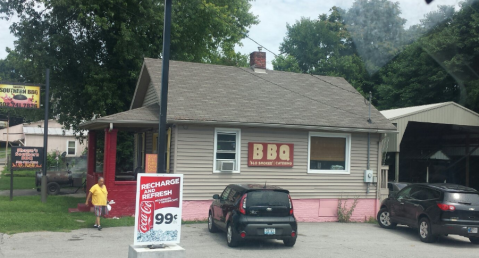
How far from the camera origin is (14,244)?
11328 millimetres

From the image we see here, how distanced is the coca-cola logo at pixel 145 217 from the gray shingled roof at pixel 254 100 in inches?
283

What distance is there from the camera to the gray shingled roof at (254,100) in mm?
16156

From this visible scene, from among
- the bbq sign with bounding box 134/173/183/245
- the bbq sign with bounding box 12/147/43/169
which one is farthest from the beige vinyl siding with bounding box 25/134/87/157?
the bbq sign with bounding box 134/173/183/245

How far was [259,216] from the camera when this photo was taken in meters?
11.5

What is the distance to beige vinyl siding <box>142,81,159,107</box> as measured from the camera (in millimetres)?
17981

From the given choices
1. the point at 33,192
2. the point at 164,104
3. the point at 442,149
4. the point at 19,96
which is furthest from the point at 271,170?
the point at 442,149

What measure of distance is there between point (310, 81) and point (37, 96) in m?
11.7

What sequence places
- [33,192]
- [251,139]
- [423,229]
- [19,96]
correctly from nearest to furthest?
[423,229] < [251,139] < [19,96] < [33,192]

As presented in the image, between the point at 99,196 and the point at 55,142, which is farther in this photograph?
the point at 55,142

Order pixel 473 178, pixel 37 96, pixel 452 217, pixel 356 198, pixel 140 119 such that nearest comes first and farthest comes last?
pixel 452 217 < pixel 140 119 < pixel 356 198 < pixel 37 96 < pixel 473 178

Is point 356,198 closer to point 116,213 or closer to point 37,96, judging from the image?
point 116,213

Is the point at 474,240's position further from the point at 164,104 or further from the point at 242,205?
the point at 164,104

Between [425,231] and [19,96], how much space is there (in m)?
15.9

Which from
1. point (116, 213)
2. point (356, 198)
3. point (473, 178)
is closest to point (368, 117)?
point (356, 198)
